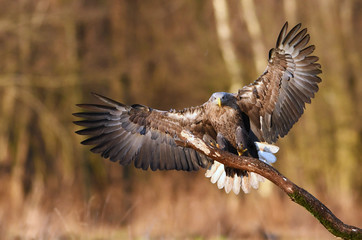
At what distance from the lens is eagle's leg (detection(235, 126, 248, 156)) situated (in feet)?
16.8

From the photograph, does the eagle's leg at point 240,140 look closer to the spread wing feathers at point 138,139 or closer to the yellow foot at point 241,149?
the yellow foot at point 241,149

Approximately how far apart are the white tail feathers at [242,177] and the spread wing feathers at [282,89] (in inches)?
3.8

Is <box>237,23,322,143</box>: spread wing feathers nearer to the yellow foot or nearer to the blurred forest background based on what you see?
the yellow foot

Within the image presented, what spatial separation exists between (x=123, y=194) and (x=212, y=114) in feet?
36.8

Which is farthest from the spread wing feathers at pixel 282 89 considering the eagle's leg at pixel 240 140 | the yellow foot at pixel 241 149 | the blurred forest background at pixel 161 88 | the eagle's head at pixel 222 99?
the blurred forest background at pixel 161 88

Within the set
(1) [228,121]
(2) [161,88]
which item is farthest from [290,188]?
(2) [161,88]

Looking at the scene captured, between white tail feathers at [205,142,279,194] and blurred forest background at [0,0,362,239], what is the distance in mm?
4837

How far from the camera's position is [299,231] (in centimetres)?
1104

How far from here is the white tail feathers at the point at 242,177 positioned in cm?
547

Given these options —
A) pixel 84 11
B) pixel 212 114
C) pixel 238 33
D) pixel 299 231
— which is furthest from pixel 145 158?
pixel 238 33

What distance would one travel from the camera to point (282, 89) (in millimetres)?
5305

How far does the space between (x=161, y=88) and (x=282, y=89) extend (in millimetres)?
13119

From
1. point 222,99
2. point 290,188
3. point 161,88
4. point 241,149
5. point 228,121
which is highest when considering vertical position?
point 161,88

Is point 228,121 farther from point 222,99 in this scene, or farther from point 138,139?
point 138,139
